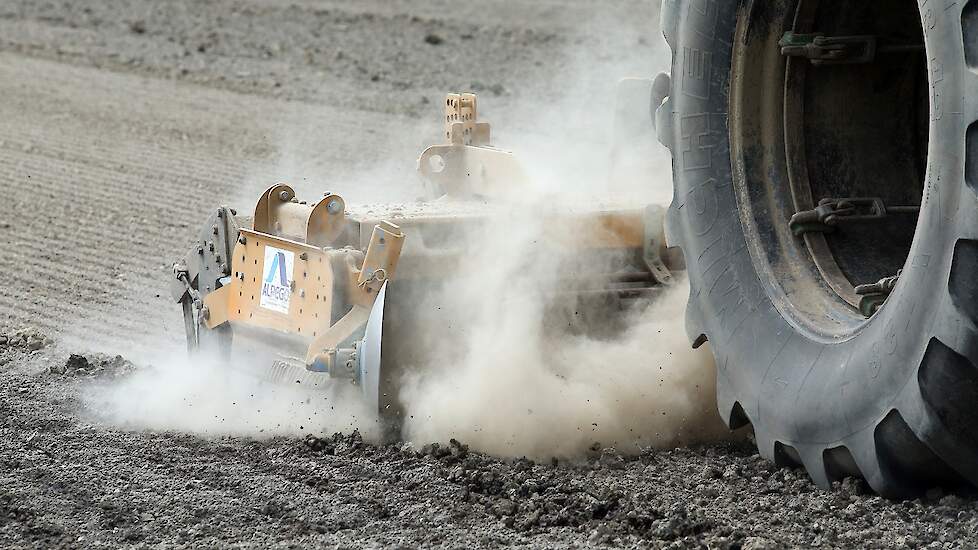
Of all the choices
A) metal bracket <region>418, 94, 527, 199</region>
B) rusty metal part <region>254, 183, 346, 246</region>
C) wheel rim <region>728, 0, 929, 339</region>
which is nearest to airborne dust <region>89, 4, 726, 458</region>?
metal bracket <region>418, 94, 527, 199</region>

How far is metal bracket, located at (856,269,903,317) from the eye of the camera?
3.36 meters

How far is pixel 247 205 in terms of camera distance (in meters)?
7.97

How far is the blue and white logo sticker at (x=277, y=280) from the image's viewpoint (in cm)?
446

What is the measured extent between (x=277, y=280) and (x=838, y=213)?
70.6 inches

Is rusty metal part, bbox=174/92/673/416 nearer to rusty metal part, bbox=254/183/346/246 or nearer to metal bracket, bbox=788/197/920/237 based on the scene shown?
rusty metal part, bbox=254/183/346/246

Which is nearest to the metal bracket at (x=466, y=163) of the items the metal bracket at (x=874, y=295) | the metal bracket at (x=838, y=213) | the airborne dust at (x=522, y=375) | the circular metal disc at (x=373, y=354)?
the airborne dust at (x=522, y=375)

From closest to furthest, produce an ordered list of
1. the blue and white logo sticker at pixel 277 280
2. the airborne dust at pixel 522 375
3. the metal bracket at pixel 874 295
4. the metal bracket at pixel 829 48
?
the metal bracket at pixel 874 295
the metal bracket at pixel 829 48
the airborne dust at pixel 522 375
the blue and white logo sticker at pixel 277 280

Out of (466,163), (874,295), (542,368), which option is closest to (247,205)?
(466,163)

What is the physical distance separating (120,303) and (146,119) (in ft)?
14.8

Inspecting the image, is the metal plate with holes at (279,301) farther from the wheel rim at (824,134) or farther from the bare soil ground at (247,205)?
the wheel rim at (824,134)

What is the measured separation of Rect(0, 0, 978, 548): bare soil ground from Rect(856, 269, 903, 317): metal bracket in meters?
0.42

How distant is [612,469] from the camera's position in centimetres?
389

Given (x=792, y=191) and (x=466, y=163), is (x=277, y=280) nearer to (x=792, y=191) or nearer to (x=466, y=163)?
(x=466, y=163)

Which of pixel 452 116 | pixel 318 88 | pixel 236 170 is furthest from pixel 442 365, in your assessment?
pixel 318 88
